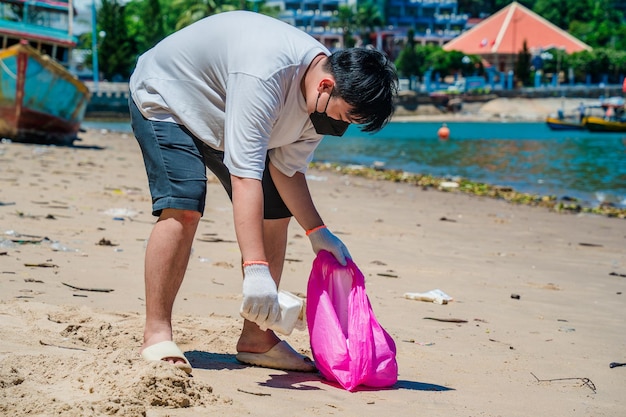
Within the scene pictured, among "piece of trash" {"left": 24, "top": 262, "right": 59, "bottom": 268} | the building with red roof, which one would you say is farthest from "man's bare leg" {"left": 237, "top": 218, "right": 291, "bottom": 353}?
the building with red roof

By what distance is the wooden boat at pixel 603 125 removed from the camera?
1718 inches

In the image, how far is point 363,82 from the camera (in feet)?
8.98

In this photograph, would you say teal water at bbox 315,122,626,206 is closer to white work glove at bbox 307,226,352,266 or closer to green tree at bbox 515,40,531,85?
white work glove at bbox 307,226,352,266

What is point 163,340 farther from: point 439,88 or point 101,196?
point 439,88

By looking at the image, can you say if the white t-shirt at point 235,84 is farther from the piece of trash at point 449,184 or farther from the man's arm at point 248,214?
the piece of trash at point 449,184

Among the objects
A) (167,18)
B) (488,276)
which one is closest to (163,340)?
(488,276)

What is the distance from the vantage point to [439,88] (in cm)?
8381

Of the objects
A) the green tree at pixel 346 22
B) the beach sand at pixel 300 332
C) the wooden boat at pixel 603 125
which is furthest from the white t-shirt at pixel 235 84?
the green tree at pixel 346 22

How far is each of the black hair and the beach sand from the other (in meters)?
0.99

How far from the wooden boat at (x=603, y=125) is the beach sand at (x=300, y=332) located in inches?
1477

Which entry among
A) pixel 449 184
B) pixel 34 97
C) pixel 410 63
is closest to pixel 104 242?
pixel 449 184

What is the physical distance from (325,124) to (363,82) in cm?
24

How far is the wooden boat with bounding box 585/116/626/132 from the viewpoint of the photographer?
143ft

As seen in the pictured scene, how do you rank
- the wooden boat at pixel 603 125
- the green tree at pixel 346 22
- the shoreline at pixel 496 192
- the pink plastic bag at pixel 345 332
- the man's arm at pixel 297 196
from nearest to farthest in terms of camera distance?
the pink plastic bag at pixel 345 332
the man's arm at pixel 297 196
the shoreline at pixel 496 192
the wooden boat at pixel 603 125
the green tree at pixel 346 22
